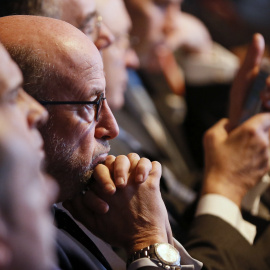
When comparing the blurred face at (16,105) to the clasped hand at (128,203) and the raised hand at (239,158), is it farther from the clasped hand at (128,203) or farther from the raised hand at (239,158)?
the raised hand at (239,158)

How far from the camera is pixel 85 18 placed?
40.8 inches

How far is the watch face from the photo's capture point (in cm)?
77

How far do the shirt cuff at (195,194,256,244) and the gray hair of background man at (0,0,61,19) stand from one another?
1.79 feet

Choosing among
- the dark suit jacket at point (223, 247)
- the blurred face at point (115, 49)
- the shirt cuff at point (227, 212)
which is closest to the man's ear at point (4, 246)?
the dark suit jacket at point (223, 247)

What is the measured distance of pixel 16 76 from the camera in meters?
0.54

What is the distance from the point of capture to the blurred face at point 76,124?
30.3 inches

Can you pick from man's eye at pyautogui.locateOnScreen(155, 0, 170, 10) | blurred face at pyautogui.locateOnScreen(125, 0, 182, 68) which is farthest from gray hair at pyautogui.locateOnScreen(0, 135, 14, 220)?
man's eye at pyautogui.locateOnScreen(155, 0, 170, 10)

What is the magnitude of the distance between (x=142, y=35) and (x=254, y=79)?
1092 millimetres

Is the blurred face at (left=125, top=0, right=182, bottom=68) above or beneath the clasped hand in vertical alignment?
beneath

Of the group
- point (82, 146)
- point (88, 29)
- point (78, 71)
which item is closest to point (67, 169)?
point (82, 146)

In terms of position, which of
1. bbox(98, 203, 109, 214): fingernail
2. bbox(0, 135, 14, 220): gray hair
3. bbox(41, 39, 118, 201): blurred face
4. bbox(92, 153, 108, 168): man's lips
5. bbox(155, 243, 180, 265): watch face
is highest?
bbox(0, 135, 14, 220): gray hair

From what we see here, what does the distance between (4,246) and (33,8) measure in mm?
712

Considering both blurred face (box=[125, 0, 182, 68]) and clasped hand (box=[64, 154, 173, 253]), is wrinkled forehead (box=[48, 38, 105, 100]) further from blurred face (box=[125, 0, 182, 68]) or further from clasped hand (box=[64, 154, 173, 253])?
blurred face (box=[125, 0, 182, 68])

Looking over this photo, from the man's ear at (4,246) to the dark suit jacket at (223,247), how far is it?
1.92 feet
